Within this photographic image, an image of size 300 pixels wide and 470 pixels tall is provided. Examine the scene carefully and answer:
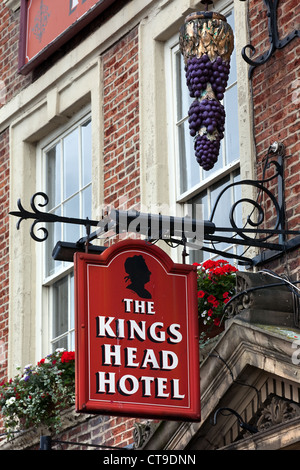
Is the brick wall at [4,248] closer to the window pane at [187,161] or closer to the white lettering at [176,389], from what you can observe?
the window pane at [187,161]

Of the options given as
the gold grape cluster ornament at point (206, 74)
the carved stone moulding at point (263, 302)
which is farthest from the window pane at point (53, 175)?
the carved stone moulding at point (263, 302)

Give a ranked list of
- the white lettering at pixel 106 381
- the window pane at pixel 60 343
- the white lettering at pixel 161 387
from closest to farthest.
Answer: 1. the white lettering at pixel 106 381
2. the white lettering at pixel 161 387
3. the window pane at pixel 60 343

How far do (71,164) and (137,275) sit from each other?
411 centimetres

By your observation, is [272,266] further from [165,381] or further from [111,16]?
[111,16]

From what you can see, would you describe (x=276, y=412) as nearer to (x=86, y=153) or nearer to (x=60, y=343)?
(x=60, y=343)

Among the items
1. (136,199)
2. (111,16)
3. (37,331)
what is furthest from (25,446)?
(111,16)

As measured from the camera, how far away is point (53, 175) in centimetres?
1244

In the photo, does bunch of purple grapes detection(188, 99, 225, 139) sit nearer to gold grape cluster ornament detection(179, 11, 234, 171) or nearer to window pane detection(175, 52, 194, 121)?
gold grape cluster ornament detection(179, 11, 234, 171)

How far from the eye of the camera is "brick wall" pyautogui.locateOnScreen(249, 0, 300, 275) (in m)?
8.98

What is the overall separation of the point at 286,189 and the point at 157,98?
2185 millimetres

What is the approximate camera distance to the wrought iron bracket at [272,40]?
933cm

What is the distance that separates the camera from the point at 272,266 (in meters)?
9.02

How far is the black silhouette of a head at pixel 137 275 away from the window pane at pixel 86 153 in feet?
11.9

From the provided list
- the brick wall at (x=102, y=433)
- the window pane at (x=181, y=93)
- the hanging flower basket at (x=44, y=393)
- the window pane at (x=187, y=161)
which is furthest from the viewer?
the window pane at (x=181, y=93)
